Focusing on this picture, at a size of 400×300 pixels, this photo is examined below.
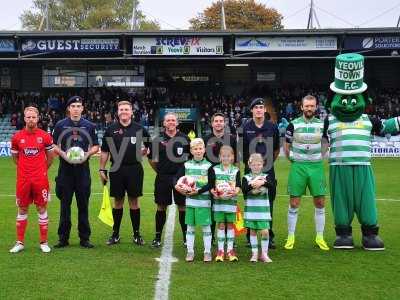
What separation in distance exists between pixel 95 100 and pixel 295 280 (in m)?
30.8

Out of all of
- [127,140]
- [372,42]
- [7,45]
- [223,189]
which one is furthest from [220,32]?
[223,189]

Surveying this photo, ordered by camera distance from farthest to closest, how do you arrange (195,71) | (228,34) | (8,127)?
(195,71)
(8,127)
(228,34)

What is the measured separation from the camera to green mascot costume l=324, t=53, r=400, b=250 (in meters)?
8.08

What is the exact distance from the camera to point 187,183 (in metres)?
7.44

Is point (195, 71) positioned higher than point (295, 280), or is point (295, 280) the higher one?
point (195, 71)

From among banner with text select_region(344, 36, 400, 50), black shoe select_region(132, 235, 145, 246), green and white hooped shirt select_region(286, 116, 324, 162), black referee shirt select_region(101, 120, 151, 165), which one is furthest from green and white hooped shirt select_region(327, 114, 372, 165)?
banner with text select_region(344, 36, 400, 50)

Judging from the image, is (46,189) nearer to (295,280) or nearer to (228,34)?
(295,280)

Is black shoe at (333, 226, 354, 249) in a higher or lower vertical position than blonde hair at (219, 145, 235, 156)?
lower

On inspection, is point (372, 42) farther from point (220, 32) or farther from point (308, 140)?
point (308, 140)

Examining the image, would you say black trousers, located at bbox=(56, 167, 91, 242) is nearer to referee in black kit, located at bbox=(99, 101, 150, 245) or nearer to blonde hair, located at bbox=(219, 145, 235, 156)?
referee in black kit, located at bbox=(99, 101, 150, 245)

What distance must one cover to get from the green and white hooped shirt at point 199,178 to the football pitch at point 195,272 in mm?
705

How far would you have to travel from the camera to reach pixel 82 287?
6.20 m

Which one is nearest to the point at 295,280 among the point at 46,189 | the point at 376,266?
the point at 376,266

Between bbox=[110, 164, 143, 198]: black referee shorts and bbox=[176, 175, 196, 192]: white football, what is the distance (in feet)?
3.38
